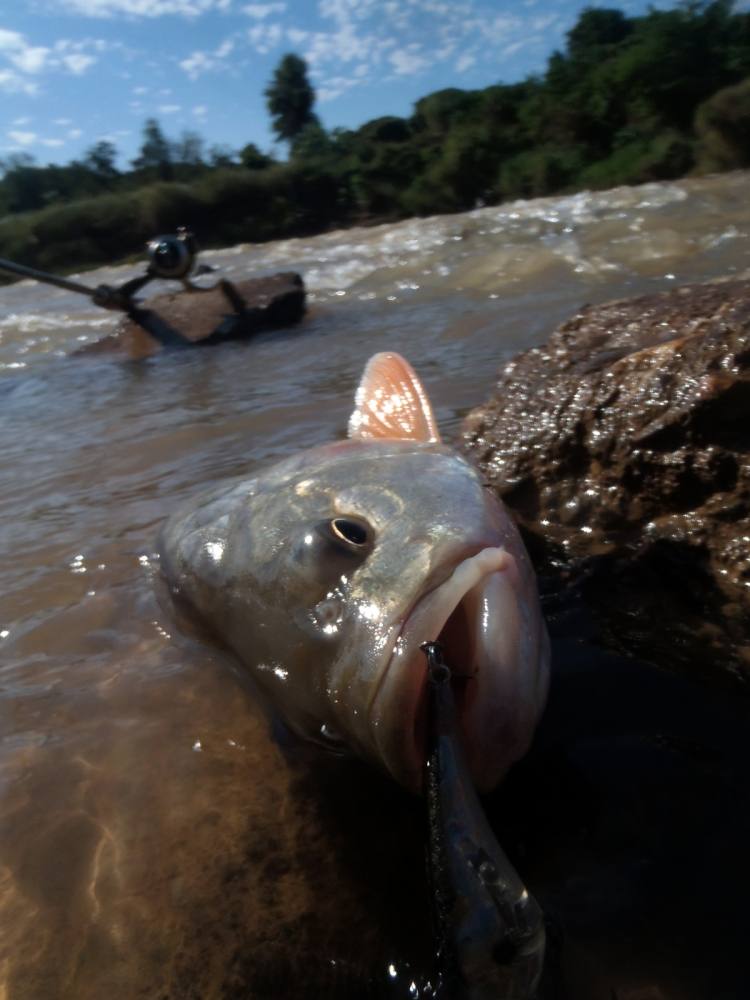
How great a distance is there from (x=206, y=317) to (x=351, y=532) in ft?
26.0

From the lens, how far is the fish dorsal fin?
2557mm

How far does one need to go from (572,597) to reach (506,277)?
8.28 metres

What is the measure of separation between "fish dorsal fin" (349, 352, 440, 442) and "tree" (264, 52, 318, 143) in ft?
286

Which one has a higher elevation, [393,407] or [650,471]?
[393,407]

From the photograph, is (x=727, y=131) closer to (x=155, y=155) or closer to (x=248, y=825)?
(x=248, y=825)

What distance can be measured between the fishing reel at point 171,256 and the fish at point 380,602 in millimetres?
7859

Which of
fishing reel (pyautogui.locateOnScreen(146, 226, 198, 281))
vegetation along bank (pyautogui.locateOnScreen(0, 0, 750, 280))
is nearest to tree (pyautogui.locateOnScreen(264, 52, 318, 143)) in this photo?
vegetation along bank (pyautogui.locateOnScreen(0, 0, 750, 280))

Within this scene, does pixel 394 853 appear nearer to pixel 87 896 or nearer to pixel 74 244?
pixel 87 896

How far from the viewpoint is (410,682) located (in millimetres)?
1254

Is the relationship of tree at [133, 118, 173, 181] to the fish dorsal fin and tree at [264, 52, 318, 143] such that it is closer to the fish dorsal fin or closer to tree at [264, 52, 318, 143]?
tree at [264, 52, 318, 143]

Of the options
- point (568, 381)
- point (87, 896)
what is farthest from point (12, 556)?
point (568, 381)

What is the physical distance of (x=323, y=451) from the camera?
7.03ft

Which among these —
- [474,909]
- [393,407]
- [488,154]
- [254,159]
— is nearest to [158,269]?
[393,407]

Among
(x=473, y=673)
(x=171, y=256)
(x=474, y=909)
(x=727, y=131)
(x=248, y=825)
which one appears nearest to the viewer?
(x=474, y=909)
